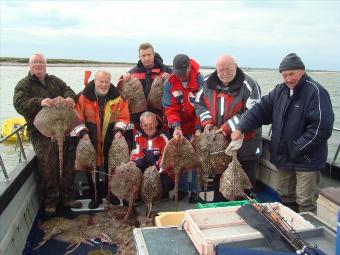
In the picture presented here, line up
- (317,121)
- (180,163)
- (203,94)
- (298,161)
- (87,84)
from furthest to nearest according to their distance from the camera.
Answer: (87,84)
(203,94)
(180,163)
(298,161)
(317,121)

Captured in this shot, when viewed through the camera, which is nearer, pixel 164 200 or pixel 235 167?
pixel 235 167

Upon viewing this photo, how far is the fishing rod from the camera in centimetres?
232

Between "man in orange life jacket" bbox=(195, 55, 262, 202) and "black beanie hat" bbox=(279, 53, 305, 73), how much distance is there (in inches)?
27.8

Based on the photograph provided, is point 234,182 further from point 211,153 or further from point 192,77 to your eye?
point 192,77

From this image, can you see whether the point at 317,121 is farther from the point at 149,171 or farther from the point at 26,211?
the point at 26,211

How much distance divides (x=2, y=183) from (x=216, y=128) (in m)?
2.73

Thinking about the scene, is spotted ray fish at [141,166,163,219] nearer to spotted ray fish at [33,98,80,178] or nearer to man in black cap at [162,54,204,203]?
man in black cap at [162,54,204,203]

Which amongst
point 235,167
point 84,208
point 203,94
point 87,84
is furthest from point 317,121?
point 84,208

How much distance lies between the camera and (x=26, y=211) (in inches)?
187

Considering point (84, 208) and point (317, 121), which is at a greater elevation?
point (317, 121)

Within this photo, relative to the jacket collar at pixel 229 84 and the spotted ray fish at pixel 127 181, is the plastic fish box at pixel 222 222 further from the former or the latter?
the jacket collar at pixel 229 84

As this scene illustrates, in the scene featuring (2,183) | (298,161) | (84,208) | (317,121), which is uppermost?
(317,121)

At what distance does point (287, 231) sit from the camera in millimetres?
2574

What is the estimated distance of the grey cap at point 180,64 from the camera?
16.4 ft
